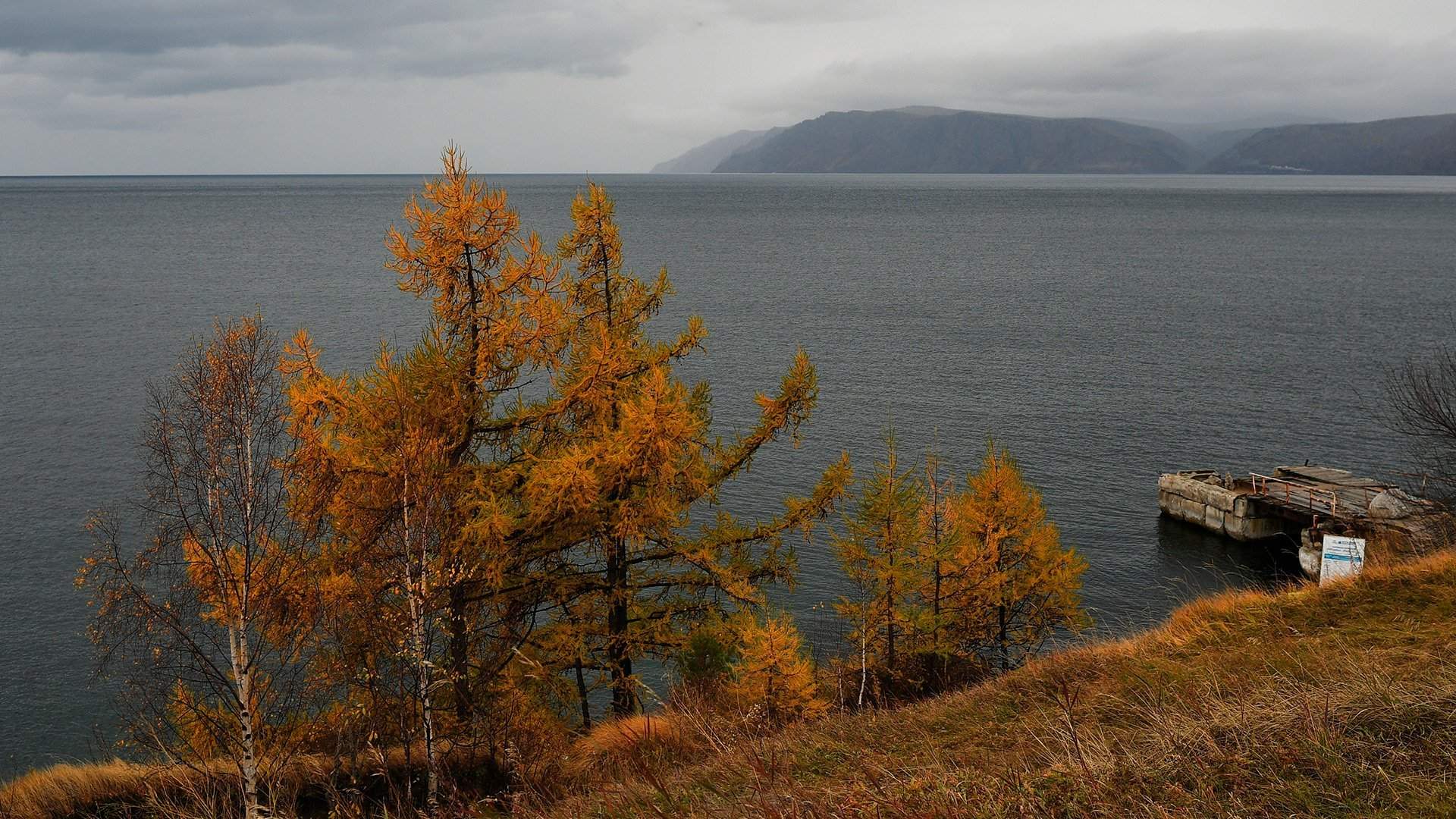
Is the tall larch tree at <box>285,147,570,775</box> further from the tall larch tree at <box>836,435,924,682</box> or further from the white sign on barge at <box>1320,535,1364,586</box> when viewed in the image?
the white sign on barge at <box>1320,535,1364,586</box>

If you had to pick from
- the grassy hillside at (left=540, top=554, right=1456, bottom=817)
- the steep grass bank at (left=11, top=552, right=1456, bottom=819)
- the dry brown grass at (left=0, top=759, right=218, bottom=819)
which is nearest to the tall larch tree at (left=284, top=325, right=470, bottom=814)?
the dry brown grass at (left=0, top=759, right=218, bottom=819)

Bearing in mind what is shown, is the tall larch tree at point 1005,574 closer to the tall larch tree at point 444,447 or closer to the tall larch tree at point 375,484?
the tall larch tree at point 444,447

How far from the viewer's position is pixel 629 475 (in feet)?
52.2

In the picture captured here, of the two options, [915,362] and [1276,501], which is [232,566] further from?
[915,362]

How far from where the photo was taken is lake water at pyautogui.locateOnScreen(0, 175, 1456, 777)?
107 ft

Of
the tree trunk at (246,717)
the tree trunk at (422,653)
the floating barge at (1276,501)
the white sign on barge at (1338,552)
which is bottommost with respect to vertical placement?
the floating barge at (1276,501)

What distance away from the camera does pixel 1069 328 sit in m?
76.0

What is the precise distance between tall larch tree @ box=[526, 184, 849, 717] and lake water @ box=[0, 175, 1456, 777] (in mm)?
10506

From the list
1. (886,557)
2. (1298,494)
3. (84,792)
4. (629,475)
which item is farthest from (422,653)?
(1298,494)

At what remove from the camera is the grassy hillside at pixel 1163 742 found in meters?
5.38

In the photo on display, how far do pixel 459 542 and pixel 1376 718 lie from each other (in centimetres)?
1169

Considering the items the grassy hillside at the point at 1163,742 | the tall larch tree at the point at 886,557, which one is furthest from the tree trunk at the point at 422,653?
the tall larch tree at the point at 886,557

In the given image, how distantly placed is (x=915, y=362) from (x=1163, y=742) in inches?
2247

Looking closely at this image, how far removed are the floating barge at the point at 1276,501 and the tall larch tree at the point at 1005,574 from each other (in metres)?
13.1
